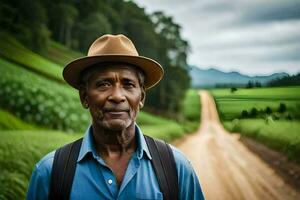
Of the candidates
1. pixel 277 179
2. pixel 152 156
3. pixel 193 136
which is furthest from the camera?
pixel 193 136

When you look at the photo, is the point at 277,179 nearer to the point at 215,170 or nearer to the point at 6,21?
the point at 215,170

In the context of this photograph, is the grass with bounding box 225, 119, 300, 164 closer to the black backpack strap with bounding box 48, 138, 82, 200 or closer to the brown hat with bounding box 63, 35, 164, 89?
the brown hat with bounding box 63, 35, 164, 89

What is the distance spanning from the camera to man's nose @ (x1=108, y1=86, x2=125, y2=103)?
1875mm

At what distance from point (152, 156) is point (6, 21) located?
2257mm

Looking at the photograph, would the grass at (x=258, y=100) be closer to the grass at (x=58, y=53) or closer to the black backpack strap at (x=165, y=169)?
the grass at (x=58, y=53)

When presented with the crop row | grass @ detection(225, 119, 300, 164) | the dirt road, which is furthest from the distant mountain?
the crop row

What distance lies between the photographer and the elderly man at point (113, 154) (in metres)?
1.81

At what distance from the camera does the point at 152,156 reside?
1.90 m

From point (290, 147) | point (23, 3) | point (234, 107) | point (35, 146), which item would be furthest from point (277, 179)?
point (23, 3)

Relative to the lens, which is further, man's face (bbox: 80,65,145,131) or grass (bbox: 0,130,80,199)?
grass (bbox: 0,130,80,199)

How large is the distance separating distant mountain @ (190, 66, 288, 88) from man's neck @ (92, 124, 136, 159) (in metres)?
1.54

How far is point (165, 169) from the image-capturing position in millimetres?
1858

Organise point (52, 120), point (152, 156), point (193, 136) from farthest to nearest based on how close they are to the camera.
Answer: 1. point (52, 120)
2. point (193, 136)
3. point (152, 156)

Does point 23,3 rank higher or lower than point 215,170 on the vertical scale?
higher
